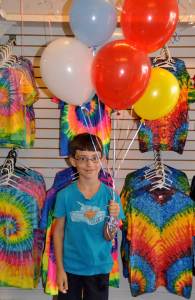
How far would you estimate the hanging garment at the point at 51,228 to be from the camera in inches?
111

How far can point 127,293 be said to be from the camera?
138 inches

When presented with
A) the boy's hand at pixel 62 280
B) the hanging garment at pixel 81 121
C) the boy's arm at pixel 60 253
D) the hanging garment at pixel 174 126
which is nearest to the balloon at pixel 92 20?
the hanging garment at pixel 81 121

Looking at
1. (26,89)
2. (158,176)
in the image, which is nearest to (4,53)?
(26,89)

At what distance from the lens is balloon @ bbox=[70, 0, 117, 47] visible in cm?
213

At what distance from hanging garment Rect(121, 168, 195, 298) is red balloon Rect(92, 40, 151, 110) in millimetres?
917

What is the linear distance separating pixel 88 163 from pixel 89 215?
0.29 m

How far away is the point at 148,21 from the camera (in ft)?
6.64

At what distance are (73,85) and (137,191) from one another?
98cm

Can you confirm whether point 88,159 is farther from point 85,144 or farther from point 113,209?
point 113,209

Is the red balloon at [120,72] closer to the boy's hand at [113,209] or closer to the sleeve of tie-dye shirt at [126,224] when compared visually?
the boy's hand at [113,209]

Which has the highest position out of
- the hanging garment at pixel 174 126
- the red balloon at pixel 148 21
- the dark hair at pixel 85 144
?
the red balloon at pixel 148 21

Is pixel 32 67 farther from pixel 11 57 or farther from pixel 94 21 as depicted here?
pixel 94 21

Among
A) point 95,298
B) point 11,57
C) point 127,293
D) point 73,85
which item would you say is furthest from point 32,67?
point 127,293

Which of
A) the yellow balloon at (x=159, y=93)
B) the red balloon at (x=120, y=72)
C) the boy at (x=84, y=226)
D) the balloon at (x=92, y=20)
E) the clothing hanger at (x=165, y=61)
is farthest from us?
the clothing hanger at (x=165, y=61)
